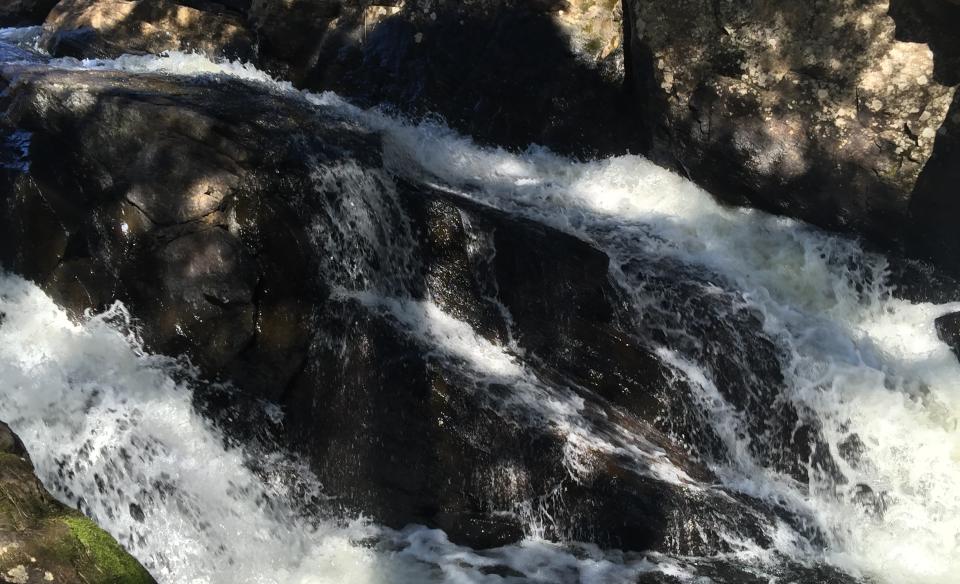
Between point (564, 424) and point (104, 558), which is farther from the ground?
point (564, 424)

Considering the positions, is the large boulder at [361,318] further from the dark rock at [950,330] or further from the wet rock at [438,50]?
the wet rock at [438,50]

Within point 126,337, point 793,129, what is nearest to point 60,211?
point 126,337

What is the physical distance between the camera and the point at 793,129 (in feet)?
22.4

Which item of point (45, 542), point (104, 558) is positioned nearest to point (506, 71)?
point (104, 558)

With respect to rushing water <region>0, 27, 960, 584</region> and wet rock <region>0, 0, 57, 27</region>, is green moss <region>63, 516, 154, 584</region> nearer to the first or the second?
rushing water <region>0, 27, 960, 584</region>

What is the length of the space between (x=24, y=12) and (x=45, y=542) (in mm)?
10083

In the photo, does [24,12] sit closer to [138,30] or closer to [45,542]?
[138,30]

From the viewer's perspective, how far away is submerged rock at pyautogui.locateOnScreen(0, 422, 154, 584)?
9.29ft

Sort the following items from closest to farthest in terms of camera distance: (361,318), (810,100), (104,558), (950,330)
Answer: (104,558) → (361,318) → (950,330) → (810,100)

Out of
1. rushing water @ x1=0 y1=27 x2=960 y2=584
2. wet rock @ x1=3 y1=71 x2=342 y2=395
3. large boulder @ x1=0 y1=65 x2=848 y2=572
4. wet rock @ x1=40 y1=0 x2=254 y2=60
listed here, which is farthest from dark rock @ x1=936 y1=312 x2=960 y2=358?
wet rock @ x1=40 y1=0 x2=254 y2=60

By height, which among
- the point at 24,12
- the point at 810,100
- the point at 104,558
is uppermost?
the point at 810,100

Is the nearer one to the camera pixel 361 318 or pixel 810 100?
pixel 361 318

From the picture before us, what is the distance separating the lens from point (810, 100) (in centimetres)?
674

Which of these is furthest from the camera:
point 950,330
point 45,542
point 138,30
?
point 138,30
